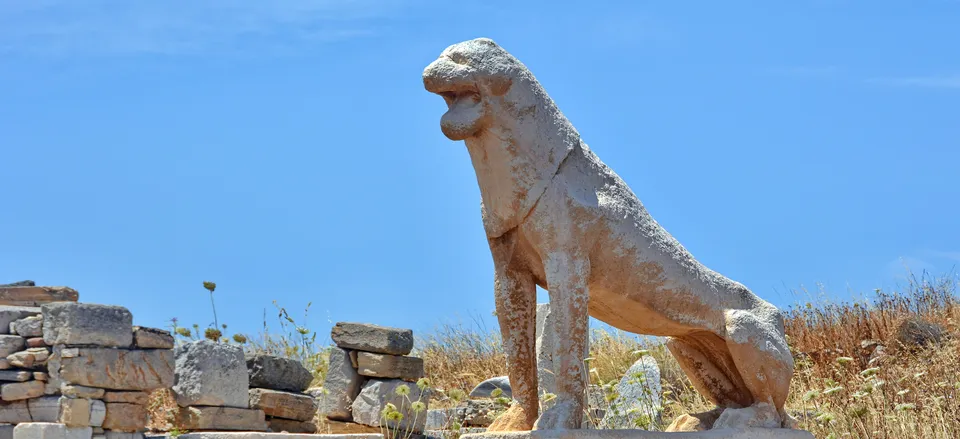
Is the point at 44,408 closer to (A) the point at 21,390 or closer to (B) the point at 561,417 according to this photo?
(A) the point at 21,390

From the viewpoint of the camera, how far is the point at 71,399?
7969mm

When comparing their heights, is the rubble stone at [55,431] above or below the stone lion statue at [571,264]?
below

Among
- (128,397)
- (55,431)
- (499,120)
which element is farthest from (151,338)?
(499,120)

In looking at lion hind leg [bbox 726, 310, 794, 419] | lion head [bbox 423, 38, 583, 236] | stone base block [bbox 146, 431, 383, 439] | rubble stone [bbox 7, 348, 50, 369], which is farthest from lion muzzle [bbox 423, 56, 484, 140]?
rubble stone [bbox 7, 348, 50, 369]

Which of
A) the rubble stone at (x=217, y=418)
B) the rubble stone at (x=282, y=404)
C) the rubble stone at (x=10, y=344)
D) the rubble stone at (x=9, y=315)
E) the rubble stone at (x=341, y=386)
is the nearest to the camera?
the rubble stone at (x=10, y=344)

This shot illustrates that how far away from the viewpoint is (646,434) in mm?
4391

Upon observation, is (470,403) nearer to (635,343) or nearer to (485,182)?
(635,343)

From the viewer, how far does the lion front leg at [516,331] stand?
4.51 metres

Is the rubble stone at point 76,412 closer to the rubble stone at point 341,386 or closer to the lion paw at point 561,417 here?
the rubble stone at point 341,386

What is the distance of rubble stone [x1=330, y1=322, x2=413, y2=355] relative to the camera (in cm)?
926

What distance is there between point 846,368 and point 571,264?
19.2 ft

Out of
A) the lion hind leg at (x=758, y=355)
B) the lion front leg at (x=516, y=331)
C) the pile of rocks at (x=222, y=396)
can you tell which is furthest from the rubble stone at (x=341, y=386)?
the lion hind leg at (x=758, y=355)

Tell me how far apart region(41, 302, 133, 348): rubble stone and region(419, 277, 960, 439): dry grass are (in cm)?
392

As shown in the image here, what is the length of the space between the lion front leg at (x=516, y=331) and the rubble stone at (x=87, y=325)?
4.62 metres
